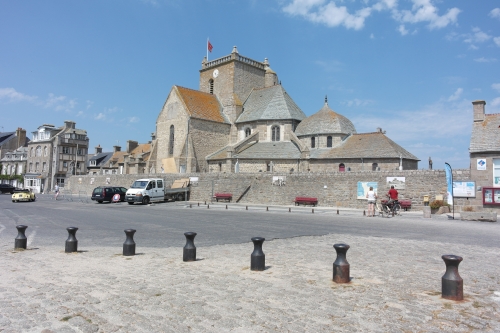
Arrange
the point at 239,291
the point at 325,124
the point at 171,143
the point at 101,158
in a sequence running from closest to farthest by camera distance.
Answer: the point at 239,291, the point at 325,124, the point at 171,143, the point at 101,158

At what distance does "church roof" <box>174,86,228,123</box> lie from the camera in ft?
133

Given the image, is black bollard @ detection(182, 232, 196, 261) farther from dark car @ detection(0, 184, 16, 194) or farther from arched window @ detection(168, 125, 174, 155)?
dark car @ detection(0, 184, 16, 194)

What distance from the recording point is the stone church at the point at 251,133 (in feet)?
110

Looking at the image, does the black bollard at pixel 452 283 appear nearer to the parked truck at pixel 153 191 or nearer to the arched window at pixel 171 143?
the parked truck at pixel 153 191

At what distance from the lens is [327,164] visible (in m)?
33.8

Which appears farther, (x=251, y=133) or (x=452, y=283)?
(x=251, y=133)

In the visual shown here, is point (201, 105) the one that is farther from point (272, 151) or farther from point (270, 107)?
Result: point (272, 151)

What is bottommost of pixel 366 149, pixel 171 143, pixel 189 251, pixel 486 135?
pixel 189 251

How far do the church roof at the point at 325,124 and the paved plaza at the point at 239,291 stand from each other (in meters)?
28.2

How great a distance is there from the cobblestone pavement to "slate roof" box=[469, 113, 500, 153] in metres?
14.2

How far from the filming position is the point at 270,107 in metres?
41.4

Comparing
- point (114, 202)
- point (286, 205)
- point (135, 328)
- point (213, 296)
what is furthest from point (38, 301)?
point (114, 202)

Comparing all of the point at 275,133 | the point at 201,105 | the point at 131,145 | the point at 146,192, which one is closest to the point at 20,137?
the point at 131,145

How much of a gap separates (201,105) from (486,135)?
97.9 ft
